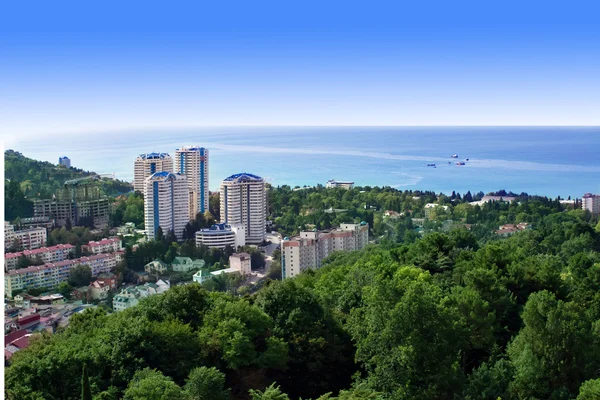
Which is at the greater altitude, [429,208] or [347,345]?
[347,345]

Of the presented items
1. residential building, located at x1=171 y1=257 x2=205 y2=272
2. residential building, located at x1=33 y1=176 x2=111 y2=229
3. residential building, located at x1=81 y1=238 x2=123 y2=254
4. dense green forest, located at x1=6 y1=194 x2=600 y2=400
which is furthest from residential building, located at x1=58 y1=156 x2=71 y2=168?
dense green forest, located at x1=6 y1=194 x2=600 y2=400

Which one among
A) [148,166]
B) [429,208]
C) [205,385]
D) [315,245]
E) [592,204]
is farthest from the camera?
[148,166]

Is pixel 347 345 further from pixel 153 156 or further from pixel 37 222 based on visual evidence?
pixel 153 156

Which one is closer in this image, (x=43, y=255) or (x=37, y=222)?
(x=43, y=255)

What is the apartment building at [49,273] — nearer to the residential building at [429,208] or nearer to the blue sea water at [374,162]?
the blue sea water at [374,162]

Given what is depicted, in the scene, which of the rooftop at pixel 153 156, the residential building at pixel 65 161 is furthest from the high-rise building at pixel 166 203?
the residential building at pixel 65 161

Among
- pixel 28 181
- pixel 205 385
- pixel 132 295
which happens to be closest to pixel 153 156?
pixel 28 181

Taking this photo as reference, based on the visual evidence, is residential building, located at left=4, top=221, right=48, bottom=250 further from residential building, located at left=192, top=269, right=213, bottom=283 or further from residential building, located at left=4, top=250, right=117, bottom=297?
residential building, located at left=192, top=269, right=213, bottom=283
